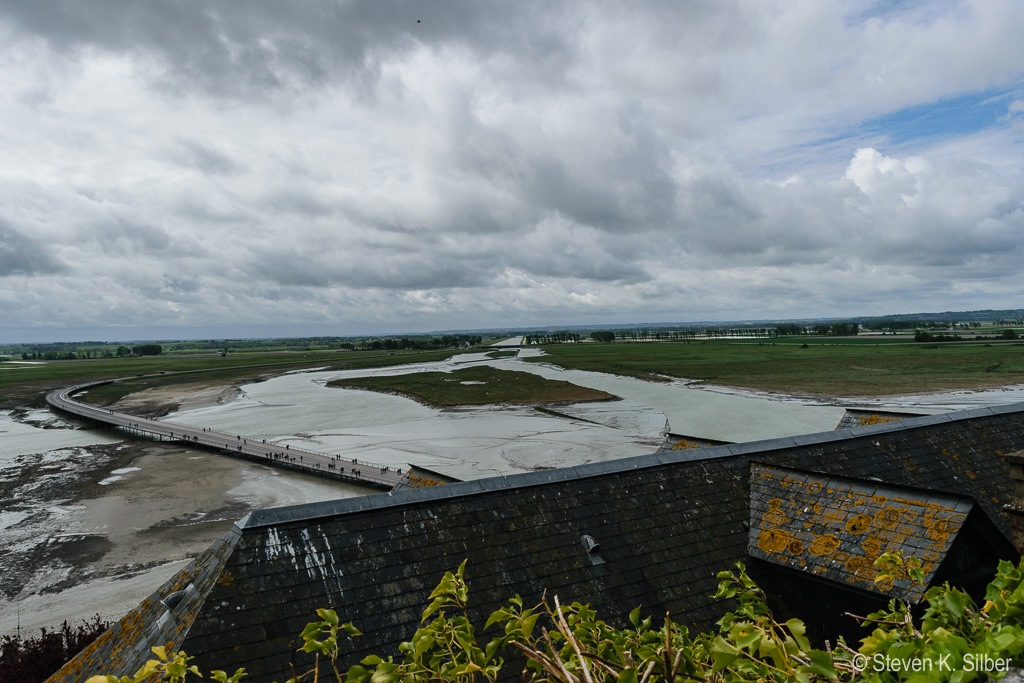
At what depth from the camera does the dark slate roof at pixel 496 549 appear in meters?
6.94

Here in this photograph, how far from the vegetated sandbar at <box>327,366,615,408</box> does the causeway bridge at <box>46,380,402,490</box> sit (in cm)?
2308

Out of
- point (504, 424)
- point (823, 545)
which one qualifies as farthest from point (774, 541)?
point (504, 424)

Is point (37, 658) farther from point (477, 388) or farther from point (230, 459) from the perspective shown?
point (477, 388)

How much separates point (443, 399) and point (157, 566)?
45181mm

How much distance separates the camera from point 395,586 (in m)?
7.57

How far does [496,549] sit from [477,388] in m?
68.3

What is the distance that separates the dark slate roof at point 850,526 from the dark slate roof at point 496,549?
0.33 meters

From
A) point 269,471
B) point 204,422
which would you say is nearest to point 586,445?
point 269,471

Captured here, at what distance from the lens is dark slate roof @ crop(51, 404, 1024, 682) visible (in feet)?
22.8

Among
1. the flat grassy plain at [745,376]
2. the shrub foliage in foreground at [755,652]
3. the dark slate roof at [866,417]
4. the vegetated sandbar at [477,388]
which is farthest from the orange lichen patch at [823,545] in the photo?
the flat grassy plain at [745,376]

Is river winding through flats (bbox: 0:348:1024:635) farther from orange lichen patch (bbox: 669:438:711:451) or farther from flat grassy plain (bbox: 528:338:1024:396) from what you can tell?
orange lichen patch (bbox: 669:438:711:451)
